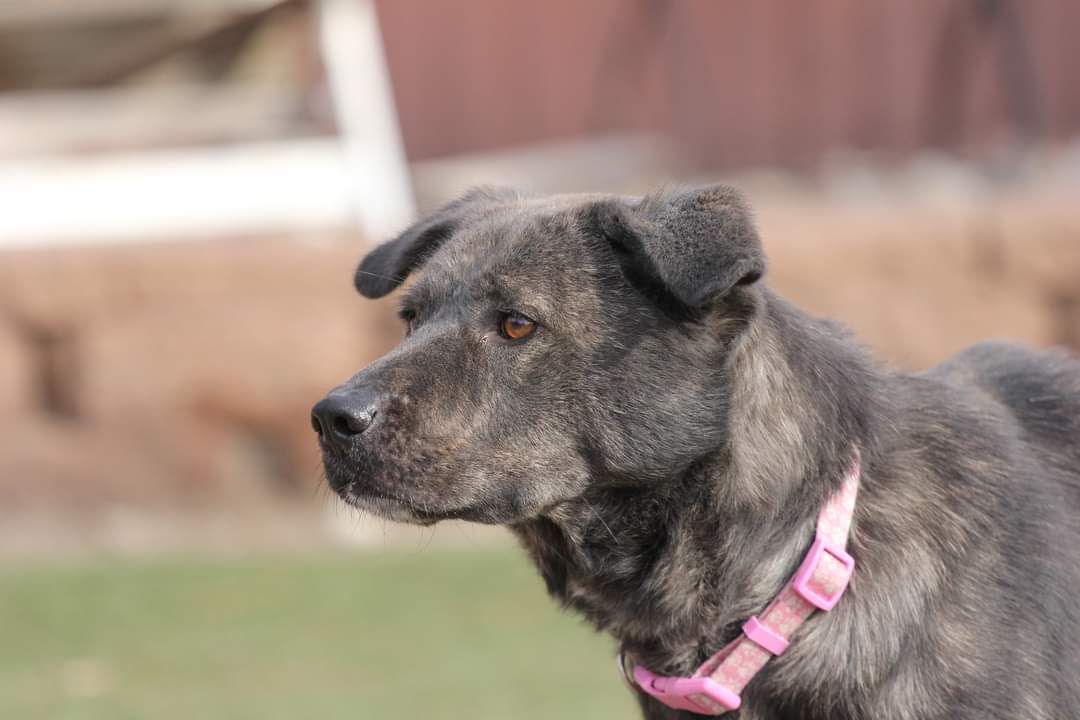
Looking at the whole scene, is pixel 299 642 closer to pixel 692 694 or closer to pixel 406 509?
pixel 406 509

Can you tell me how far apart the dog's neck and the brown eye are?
376mm

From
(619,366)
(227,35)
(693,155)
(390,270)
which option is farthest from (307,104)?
(619,366)

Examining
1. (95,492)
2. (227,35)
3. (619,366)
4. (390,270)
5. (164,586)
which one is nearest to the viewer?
(619,366)

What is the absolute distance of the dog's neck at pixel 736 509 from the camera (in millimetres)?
3332

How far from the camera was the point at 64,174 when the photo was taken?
31.9 ft

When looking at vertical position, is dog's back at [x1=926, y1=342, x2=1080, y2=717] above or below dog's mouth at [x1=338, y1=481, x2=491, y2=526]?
below

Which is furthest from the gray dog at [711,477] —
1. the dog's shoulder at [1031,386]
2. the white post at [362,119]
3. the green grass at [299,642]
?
the white post at [362,119]

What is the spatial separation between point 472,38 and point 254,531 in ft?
13.1

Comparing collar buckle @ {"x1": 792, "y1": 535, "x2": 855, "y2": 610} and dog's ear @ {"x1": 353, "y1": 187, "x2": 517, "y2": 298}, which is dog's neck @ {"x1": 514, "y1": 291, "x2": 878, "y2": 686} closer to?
collar buckle @ {"x1": 792, "y1": 535, "x2": 855, "y2": 610}

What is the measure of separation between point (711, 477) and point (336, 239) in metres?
6.44

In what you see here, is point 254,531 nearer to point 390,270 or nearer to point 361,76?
point 361,76

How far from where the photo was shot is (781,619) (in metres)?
3.27

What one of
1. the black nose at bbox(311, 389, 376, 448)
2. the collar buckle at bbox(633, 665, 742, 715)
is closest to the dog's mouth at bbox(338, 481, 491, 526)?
the black nose at bbox(311, 389, 376, 448)

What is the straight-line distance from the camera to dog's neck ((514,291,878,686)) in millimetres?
3332
